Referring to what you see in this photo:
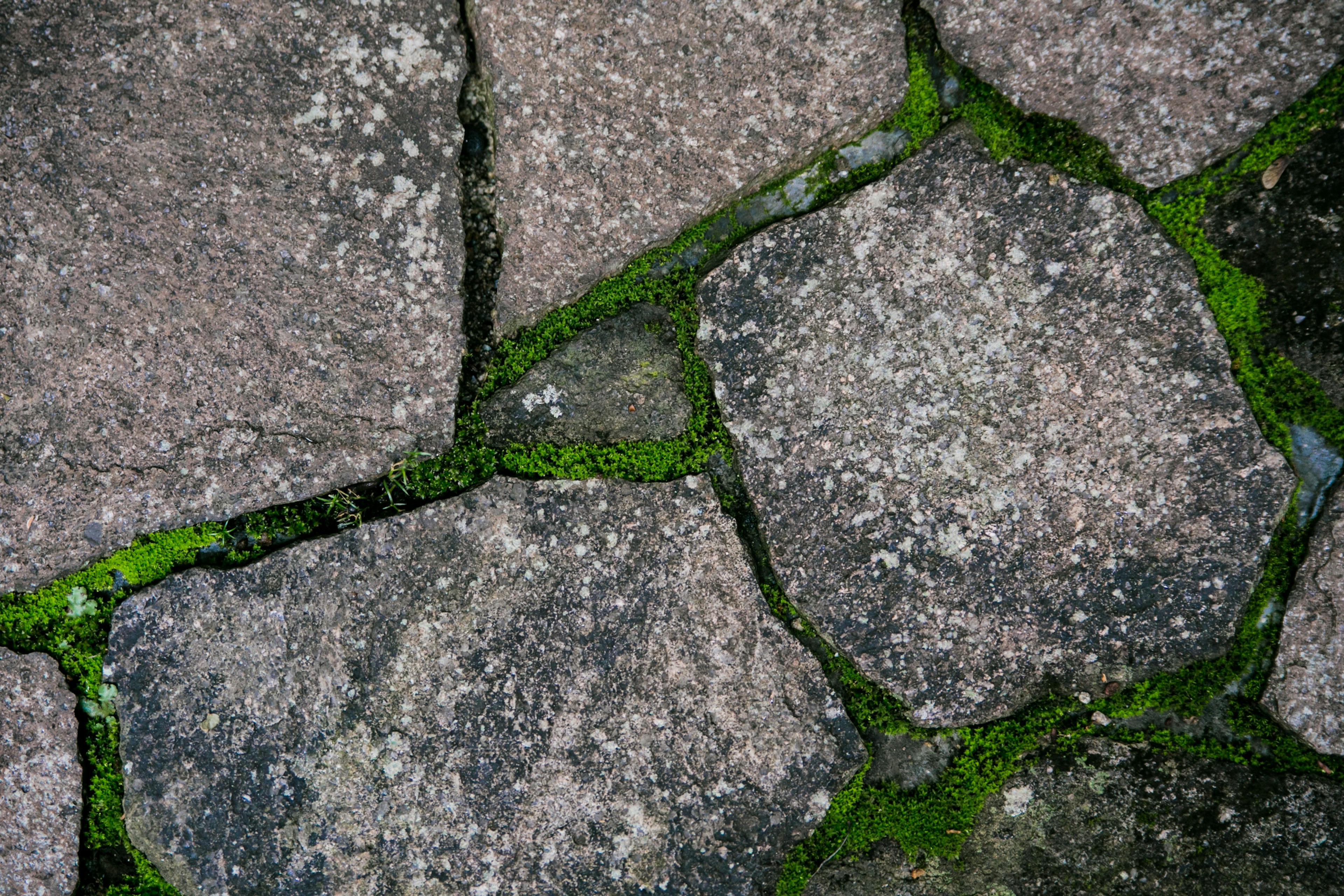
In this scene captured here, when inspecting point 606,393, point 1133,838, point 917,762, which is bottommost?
point 1133,838

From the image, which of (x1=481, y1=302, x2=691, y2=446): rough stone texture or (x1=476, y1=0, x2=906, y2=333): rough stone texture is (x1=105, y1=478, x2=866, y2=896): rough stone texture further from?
(x1=476, y1=0, x2=906, y2=333): rough stone texture

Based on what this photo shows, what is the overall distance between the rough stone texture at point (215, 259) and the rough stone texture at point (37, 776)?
31 cm

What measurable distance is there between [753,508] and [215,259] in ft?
4.63

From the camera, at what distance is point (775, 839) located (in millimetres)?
1524

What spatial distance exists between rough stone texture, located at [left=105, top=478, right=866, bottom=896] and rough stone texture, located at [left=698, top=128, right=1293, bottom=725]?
9.8 inches

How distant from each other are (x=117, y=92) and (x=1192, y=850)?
10.1 feet

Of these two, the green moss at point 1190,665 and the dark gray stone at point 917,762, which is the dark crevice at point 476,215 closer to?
the green moss at point 1190,665

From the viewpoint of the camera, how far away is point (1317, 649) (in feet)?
4.73

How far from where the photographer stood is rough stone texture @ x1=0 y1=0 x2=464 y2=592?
58.8 inches

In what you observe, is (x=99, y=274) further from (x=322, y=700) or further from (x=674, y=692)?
(x=674, y=692)

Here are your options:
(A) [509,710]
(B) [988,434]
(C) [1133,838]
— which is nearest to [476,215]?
(A) [509,710]

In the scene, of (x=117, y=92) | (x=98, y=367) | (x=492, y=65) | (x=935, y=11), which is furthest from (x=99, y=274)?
(x=935, y=11)

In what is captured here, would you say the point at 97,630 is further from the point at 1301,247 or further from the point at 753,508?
the point at 1301,247

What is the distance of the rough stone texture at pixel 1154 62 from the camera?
4.59 feet
